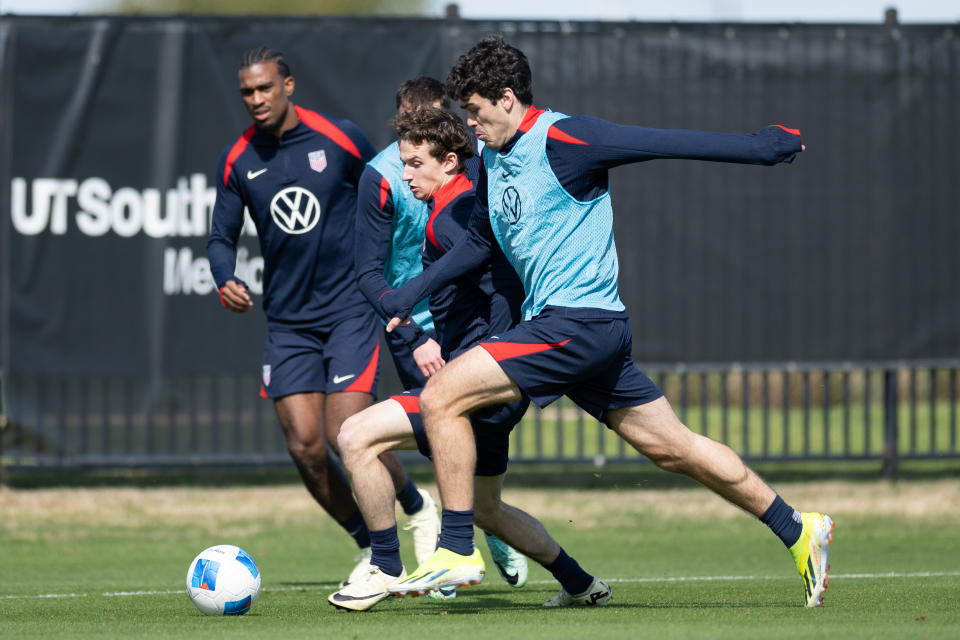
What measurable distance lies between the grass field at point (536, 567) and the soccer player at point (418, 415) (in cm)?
25

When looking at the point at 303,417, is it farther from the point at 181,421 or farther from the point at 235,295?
the point at 181,421

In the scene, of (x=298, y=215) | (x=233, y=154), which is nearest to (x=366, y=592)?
(x=298, y=215)

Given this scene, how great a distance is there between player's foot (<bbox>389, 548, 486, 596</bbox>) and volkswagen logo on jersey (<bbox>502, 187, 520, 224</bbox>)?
1.42 meters

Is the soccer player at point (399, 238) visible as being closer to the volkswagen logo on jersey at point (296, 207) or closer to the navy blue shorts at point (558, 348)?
the volkswagen logo on jersey at point (296, 207)

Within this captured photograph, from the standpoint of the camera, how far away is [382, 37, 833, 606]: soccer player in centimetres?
575

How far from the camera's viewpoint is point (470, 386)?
5777 millimetres

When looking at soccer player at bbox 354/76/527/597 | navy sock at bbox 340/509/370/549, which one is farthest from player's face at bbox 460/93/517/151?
navy sock at bbox 340/509/370/549

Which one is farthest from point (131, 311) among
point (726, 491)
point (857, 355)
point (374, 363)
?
point (726, 491)

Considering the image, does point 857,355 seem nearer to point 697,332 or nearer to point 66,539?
point 697,332

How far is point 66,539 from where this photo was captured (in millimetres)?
10453

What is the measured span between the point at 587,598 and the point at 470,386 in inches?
55.2

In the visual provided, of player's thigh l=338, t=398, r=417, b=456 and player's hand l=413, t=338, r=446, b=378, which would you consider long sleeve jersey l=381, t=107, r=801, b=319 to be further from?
player's thigh l=338, t=398, r=417, b=456

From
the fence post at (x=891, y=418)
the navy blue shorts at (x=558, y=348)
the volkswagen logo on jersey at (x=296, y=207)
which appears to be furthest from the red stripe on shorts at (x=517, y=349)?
the fence post at (x=891, y=418)

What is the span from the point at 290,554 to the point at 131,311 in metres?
3.00
